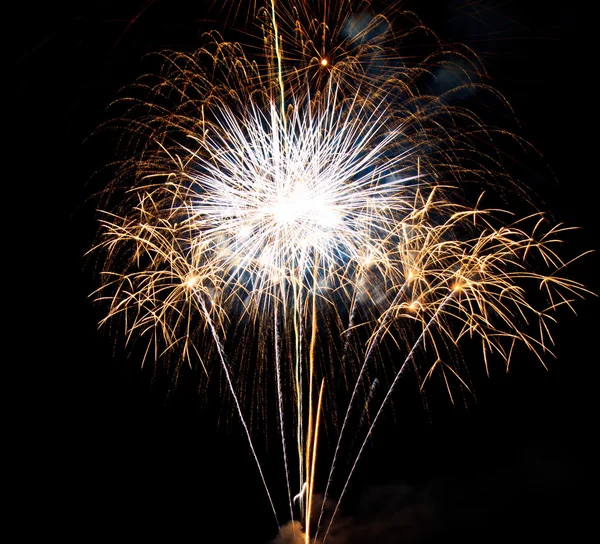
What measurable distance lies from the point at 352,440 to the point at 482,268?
27.6 ft

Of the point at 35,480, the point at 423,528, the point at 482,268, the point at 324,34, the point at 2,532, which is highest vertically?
the point at 324,34

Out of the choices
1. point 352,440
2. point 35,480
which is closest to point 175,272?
point 35,480

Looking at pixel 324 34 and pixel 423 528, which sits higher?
pixel 324 34

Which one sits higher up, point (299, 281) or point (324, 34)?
point (324, 34)

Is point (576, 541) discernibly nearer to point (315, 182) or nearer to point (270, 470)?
point (270, 470)

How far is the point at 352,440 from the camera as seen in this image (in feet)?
43.3

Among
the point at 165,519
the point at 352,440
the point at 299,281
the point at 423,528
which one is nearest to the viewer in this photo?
the point at 299,281

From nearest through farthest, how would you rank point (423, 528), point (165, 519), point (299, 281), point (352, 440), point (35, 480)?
point (299, 281) < point (35, 480) < point (423, 528) < point (165, 519) < point (352, 440)

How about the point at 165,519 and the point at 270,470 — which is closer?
the point at 165,519

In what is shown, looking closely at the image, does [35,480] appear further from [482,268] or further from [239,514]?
[482,268]

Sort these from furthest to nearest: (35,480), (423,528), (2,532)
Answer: (423,528) < (35,480) < (2,532)

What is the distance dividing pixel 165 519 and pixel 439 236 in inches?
459

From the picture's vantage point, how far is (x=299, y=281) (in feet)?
24.7

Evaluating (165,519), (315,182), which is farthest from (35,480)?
(315,182)
